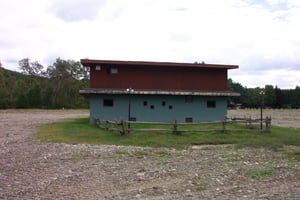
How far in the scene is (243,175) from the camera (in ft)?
32.5

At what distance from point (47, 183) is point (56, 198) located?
148 centimetres

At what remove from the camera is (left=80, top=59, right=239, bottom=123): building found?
3081 cm

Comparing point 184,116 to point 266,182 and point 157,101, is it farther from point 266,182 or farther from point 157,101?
point 266,182

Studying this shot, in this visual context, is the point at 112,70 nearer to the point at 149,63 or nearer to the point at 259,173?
the point at 149,63

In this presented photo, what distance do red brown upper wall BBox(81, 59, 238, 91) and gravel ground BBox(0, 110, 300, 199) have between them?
645 inches

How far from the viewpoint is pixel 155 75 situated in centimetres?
3197

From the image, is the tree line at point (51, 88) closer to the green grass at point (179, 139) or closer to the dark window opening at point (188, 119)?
the dark window opening at point (188, 119)

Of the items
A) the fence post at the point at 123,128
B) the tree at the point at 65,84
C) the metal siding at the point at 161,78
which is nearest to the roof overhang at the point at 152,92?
the metal siding at the point at 161,78

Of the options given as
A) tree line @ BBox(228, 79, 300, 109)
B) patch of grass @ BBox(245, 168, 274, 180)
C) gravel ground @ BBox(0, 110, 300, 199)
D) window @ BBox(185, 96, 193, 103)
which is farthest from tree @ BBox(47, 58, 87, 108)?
patch of grass @ BBox(245, 168, 274, 180)

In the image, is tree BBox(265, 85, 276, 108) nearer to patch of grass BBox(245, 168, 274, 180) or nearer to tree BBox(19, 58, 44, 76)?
tree BBox(19, 58, 44, 76)

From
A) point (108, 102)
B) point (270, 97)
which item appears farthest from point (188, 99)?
point (270, 97)

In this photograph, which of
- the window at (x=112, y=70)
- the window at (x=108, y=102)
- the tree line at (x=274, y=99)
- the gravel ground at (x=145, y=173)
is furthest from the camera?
the tree line at (x=274, y=99)

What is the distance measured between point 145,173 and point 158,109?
21.3 meters

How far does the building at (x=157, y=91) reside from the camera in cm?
3081
